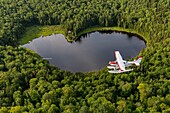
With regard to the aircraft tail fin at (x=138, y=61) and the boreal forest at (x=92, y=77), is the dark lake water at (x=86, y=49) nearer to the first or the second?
the boreal forest at (x=92, y=77)

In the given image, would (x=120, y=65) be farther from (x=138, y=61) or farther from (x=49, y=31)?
(x=49, y=31)

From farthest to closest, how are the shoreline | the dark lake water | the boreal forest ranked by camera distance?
the shoreline
the dark lake water
the boreal forest

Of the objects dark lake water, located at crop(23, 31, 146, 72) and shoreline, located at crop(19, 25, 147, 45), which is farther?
shoreline, located at crop(19, 25, 147, 45)

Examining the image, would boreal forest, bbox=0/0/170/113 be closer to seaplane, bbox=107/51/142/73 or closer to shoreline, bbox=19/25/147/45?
shoreline, bbox=19/25/147/45

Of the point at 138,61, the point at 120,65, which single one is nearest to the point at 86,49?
the point at 120,65

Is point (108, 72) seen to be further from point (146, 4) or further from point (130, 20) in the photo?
point (146, 4)

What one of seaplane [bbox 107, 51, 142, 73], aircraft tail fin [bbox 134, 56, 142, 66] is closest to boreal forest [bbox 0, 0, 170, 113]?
aircraft tail fin [bbox 134, 56, 142, 66]

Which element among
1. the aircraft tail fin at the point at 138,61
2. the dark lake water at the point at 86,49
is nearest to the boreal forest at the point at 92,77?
the aircraft tail fin at the point at 138,61
